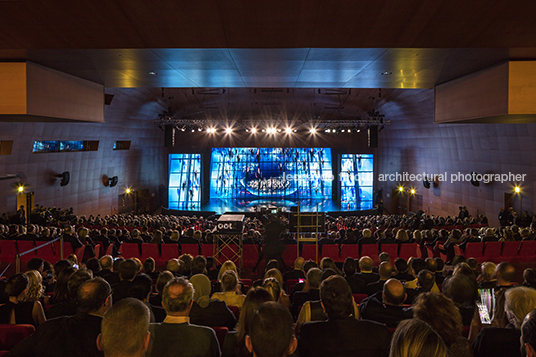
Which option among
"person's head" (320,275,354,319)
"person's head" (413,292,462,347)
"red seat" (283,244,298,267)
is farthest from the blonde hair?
"red seat" (283,244,298,267)

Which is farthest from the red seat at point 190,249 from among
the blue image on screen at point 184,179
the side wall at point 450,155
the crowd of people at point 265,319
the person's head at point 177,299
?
the blue image on screen at point 184,179

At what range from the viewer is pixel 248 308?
2.48 metres

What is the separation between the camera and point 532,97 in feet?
19.8

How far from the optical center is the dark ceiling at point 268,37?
439 cm

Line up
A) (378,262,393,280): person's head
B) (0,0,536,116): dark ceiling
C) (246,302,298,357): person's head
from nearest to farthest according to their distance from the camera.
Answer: (246,302,298,357): person's head → (0,0,536,116): dark ceiling → (378,262,393,280): person's head

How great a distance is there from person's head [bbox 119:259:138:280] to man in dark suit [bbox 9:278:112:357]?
1884 millimetres

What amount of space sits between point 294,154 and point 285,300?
2493cm

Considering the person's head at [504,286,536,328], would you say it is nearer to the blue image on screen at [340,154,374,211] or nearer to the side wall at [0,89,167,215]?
the side wall at [0,89,167,215]

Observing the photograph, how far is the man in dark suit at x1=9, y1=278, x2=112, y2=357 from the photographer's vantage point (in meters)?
2.22

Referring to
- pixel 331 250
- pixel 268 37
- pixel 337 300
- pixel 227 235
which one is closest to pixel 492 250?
pixel 331 250

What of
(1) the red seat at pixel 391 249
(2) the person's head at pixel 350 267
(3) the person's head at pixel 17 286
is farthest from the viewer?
(1) the red seat at pixel 391 249

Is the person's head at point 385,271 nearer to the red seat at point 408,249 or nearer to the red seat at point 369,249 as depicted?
the red seat at point 369,249

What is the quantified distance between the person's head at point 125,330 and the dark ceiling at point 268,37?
146 inches

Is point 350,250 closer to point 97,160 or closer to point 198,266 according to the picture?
point 198,266
